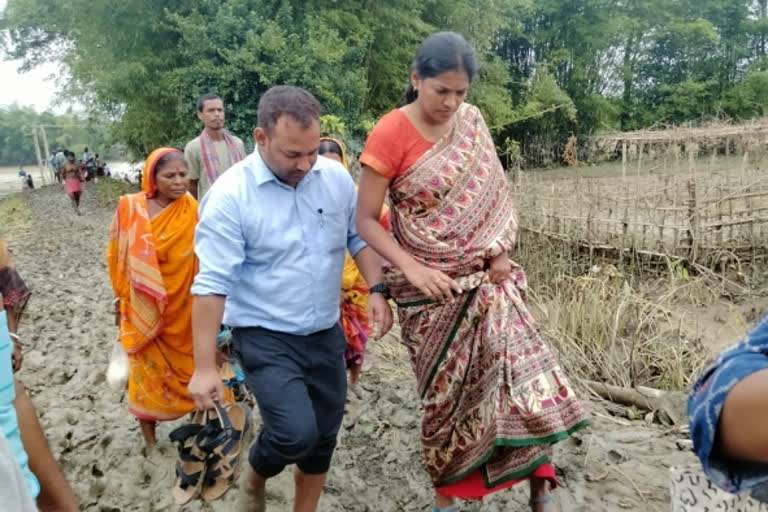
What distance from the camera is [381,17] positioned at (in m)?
15.2

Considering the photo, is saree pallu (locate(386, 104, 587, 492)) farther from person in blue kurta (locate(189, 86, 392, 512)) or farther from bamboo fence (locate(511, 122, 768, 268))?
bamboo fence (locate(511, 122, 768, 268))

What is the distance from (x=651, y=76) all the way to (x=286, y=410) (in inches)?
1175

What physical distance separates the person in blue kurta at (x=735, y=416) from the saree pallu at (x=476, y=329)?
1252mm

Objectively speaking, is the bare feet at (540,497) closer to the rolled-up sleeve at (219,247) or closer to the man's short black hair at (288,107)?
the rolled-up sleeve at (219,247)

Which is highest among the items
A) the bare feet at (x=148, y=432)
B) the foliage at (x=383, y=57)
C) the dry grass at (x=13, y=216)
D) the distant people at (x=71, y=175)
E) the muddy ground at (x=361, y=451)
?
the foliage at (x=383, y=57)

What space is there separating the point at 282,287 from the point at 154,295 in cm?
128

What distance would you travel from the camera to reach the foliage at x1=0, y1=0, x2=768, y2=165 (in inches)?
510

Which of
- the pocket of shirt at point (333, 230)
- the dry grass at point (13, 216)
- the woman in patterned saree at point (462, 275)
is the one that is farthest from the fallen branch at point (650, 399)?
the dry grass at point (13, 216)

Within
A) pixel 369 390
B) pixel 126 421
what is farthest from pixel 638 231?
pixel 126 421

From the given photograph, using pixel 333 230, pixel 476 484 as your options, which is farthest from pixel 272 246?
pixel 476 484

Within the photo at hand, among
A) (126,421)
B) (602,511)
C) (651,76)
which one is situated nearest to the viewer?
(602,511)

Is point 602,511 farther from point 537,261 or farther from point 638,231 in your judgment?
point 638,231

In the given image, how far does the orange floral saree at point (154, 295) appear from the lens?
10.6ft

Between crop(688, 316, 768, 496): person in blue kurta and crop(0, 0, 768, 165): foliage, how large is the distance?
832 centimetres
